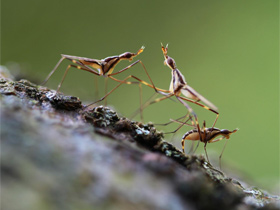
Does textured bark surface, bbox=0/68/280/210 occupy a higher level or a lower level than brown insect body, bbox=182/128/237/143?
lower

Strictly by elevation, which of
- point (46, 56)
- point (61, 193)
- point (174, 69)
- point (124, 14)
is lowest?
point (61, 193)

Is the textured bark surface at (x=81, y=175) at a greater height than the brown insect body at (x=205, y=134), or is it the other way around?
the brown insect body at (x=205, y=134)

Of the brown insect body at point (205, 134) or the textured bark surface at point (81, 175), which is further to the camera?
the brown insect body at point (205, 134)

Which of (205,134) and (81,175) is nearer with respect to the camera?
(81,175)

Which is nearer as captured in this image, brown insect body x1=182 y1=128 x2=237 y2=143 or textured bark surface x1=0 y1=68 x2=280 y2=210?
textured bark surface x1=0 y1=68 x2=280 y2=210

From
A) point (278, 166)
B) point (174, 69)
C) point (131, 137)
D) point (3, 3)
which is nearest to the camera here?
point (131, 137)

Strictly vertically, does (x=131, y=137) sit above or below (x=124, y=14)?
below

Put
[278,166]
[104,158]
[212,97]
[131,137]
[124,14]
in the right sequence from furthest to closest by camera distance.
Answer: [124,14] < [212,97] < [278,166] < [131,137] < [104,158]

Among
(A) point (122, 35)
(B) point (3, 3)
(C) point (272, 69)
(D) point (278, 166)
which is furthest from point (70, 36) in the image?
(D) point (278, 166)

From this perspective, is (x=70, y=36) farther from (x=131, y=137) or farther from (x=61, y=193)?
(x=61, y=193)

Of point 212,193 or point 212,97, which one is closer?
point 212,193

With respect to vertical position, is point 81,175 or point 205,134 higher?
→ point 205,134
